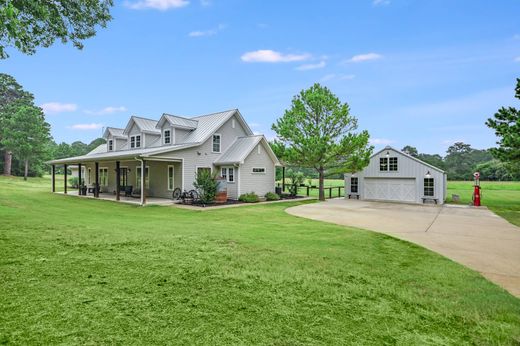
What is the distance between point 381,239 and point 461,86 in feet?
68.8

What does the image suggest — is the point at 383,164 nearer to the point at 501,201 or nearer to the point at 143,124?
the point at 501,201

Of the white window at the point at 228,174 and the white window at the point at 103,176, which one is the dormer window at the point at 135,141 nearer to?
the white window at the point at 103,176

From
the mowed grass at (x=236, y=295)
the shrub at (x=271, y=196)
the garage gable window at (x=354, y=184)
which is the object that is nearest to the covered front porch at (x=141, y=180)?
the shrub at (x=271, y=196)

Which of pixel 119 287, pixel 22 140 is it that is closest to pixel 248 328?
pixel 119 287

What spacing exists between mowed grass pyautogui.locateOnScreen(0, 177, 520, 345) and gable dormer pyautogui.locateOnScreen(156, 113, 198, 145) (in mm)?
16000

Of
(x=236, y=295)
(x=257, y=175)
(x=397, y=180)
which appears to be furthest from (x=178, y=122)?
(x=236, y=295)

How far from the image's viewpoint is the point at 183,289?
3980 millimetres

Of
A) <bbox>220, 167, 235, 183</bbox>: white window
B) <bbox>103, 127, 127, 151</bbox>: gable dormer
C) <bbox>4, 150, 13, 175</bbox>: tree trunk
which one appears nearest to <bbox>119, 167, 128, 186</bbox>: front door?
<bbox>103, 127, 127, 151</bbox>: gable dormer

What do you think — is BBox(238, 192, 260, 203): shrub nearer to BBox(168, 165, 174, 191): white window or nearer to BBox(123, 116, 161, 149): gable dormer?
BBox(168, 165, 174, 191): white window

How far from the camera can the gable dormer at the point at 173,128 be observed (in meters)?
22.1

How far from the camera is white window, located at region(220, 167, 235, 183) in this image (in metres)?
20.6

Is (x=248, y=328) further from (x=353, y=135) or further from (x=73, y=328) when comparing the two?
(x=353, y=135)

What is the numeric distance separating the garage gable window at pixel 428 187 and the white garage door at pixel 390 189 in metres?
0.76

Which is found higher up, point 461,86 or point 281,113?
point 461,86
